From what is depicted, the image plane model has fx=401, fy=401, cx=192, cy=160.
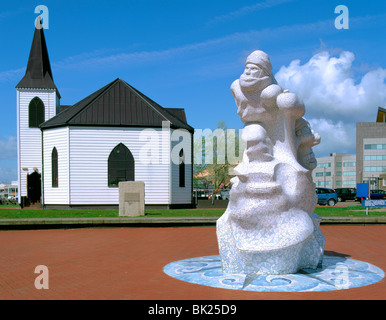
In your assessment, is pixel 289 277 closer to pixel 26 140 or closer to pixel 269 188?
pixel 269 188

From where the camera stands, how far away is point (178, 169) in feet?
93.9

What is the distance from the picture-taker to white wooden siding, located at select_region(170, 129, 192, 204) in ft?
92.0

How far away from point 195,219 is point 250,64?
29.5ft

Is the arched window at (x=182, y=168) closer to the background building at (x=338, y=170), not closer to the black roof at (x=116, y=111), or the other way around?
the black roof at (x=116, y=111)

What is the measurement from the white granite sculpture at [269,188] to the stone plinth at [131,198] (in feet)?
38.4

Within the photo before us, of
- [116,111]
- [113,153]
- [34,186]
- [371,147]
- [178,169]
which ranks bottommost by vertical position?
[34,186]

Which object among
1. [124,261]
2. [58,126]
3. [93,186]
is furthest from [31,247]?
[58,126]

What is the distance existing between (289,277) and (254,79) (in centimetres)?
344

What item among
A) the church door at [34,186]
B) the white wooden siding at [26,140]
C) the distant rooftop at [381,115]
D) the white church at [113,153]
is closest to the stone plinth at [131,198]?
the white church at [113,153]

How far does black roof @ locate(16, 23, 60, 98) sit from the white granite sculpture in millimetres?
33406

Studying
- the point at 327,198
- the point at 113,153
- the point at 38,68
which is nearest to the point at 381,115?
the point at 327,198
